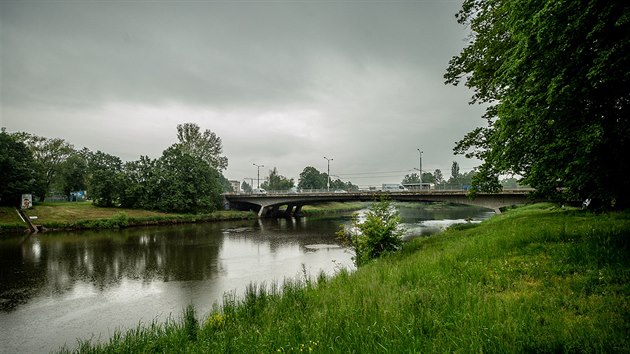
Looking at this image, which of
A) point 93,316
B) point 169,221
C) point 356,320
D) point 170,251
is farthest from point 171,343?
point 169,221

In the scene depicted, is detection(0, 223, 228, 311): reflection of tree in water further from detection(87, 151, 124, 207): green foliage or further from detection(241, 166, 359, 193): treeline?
detection(241, 166, 359, 193): treeline

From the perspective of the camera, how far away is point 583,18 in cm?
584

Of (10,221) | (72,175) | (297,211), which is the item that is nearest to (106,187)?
(10,221)

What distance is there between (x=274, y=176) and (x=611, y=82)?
13169cm

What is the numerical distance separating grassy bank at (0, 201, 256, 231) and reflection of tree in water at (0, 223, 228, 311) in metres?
6.55

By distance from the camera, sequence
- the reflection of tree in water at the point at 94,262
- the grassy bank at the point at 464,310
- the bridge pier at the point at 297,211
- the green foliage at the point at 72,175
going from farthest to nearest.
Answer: the bridge pier at the point at 297,211 → the green foliage at the point at 72,175 → the reflection of tree in water at the point at 94,262 → the grassy bank at the point at 464,310

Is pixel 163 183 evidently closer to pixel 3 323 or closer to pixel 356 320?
pixel 3 323

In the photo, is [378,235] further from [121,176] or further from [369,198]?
[121,176]

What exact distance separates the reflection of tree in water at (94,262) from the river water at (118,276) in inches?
2.2

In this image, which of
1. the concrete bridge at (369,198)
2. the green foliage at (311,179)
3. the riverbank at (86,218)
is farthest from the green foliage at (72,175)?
the green foliage at (311,179)

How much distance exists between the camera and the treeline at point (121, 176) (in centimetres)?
4434

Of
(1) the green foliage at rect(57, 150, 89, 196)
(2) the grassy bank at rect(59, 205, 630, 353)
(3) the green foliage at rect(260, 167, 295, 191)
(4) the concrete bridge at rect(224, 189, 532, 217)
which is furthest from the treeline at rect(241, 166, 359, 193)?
(2) the grassy bank at rect(59, 205, 630, 353)

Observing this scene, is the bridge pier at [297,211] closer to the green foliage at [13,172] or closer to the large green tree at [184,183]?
the large green tree at [184,183]

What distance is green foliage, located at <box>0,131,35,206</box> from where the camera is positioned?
4209 centimetres
